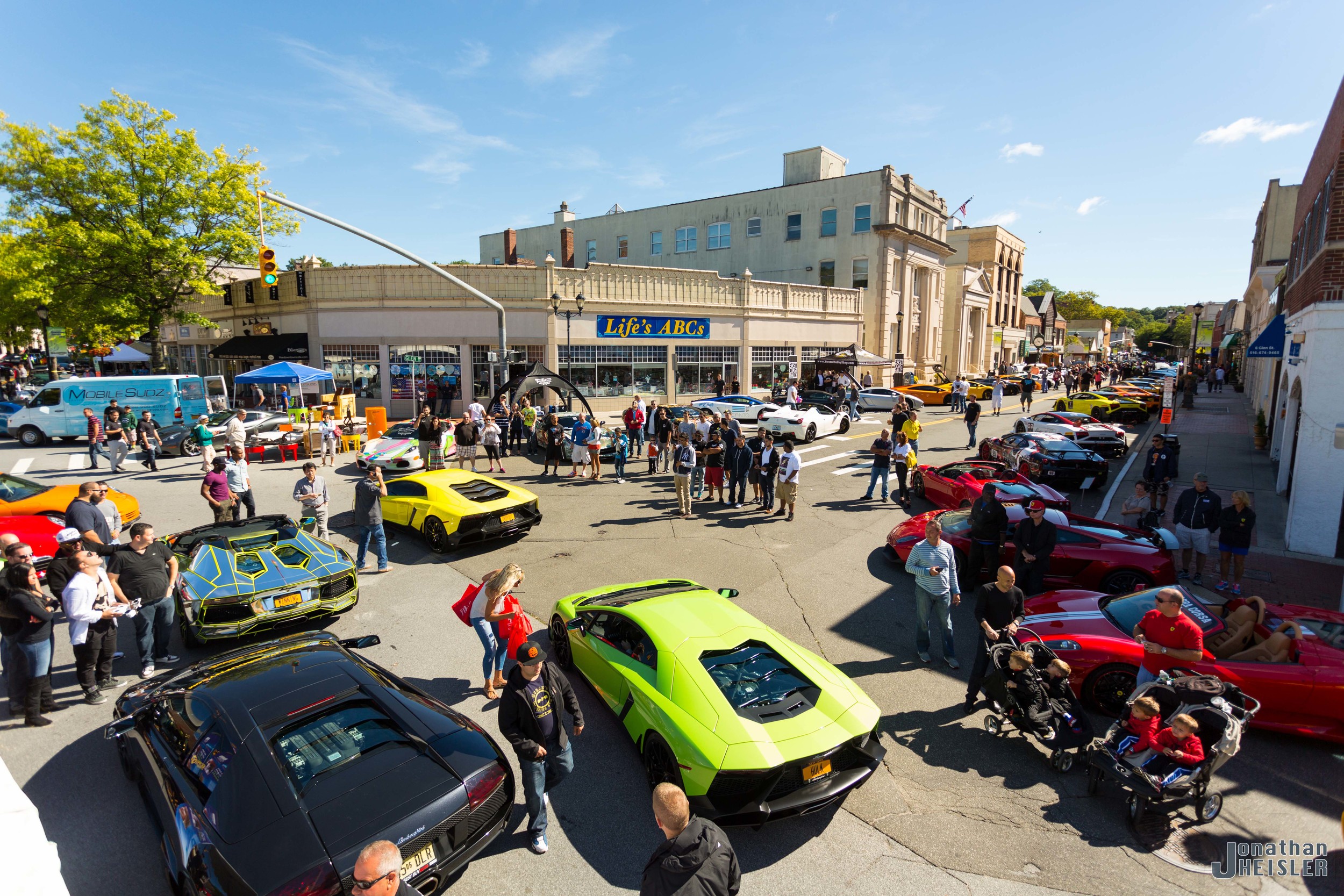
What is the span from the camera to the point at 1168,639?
19.7 feet

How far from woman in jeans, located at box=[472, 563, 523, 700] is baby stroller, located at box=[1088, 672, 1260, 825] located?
519 cm

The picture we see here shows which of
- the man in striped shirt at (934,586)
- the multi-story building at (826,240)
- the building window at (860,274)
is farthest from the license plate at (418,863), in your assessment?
the building window at (860,274)

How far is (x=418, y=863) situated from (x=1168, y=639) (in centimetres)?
646

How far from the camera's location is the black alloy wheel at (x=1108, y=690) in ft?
21.6

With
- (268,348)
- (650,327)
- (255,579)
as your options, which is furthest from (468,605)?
(268,348)

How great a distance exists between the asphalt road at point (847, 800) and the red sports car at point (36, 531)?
282cm

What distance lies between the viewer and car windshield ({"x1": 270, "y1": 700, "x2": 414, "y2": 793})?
13.6ft

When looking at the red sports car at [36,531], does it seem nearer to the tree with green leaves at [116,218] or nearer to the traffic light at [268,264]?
the traffic light at [268,264]

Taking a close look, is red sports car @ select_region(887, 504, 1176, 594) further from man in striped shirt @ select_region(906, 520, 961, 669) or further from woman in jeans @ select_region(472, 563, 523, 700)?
woman in jeans @ select_region(472, 563, 523, 700)

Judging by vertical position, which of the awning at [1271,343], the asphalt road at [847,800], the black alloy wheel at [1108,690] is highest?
the awning at [1271,343]

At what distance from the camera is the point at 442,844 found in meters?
4.06

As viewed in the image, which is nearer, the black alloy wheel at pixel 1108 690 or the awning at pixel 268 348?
the black alloy wheel at pixel 1108 690

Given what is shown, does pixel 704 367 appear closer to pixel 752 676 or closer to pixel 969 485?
pixel 969 485

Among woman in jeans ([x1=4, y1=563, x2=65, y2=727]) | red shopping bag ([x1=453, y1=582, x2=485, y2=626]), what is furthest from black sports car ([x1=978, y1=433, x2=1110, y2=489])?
woman in jeans ([x1=4, y1=563, x2=65, y2=727])
